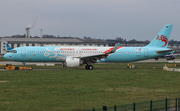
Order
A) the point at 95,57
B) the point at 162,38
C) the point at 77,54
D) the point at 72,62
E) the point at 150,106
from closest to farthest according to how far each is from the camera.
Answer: the point at 150,106 < the point at 72,62 < the point at 95,57 < the point at 77,54 < the point at 162,38

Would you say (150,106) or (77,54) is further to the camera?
(77,54)

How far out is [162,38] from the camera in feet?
184

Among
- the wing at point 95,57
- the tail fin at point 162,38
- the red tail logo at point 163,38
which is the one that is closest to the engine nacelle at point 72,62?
the wing at point 95,57

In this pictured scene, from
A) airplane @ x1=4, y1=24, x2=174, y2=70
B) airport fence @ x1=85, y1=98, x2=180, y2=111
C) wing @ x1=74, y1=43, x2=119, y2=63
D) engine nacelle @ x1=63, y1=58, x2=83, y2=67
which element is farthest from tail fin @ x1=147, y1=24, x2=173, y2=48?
airport fence @ x1=85, y1=98, x2=180, y2=111

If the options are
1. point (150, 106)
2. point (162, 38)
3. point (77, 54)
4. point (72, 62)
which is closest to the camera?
point (150, 106)

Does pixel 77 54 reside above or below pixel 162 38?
below

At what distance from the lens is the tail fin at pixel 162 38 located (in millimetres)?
55812

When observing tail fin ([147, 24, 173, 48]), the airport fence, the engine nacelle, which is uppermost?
tail fin ([147, 24, 173, 48])

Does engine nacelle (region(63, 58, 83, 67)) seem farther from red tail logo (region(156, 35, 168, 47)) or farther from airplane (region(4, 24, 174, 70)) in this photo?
red tail logo (region(156, 35, 168, 47))

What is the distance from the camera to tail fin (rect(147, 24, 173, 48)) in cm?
5581

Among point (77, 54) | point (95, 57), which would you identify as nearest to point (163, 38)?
point (95, 57)

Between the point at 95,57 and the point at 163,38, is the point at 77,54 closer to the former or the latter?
the point at 95,57

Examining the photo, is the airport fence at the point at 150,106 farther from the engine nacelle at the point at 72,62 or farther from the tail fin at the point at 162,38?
the tail fin at the point at 162,38

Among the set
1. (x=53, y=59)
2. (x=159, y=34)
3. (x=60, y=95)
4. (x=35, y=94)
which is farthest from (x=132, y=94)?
(x=159, y=34)
